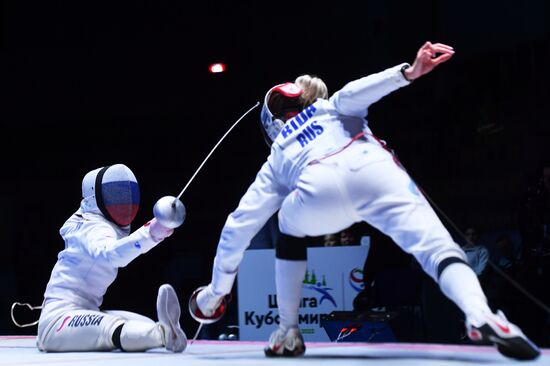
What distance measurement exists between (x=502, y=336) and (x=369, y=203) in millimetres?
543

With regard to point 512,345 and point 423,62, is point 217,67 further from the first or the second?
→ point 512,345

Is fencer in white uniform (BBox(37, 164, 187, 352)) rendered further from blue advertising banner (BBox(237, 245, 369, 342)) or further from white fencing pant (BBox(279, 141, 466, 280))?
blue advertising banner (BBox(237, 245, 369, 342))

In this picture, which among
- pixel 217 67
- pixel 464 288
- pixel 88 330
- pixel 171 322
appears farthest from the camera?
pixel 217 67

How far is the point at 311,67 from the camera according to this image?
6.54 metres

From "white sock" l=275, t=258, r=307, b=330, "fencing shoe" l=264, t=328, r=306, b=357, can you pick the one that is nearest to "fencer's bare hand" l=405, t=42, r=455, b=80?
"white sock" l=275, t=258, r=307, b=330

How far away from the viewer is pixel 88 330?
2.93m

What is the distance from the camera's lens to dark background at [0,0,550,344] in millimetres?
5988

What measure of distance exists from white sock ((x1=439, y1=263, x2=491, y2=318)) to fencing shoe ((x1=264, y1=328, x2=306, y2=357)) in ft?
1.87

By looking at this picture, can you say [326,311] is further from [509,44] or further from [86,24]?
[86,24]

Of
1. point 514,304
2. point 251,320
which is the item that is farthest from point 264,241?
point 514,304

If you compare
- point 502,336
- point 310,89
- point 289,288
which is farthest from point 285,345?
point 310,89

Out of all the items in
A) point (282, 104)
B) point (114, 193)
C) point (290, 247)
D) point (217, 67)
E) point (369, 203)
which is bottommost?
point (290, 247)

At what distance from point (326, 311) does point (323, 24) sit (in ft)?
10.0

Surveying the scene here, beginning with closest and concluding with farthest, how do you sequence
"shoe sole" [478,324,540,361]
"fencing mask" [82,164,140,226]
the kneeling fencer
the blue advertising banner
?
"shoe sole" [478,324,540,361], the kneeling fencer, "fencing mask" [82,164,140,226], the blue advertising banner
